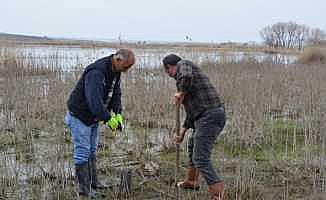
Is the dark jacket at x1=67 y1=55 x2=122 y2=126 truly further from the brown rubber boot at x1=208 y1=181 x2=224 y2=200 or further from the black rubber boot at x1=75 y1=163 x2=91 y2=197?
the brown rubber boot at x1=208 y1=181 x2=224 y2=200

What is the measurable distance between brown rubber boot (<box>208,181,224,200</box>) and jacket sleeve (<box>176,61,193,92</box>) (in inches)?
36.4

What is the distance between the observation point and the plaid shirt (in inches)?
148

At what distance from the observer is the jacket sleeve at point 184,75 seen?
12.2 feet

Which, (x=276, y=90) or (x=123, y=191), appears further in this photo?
(x=276, y=90)

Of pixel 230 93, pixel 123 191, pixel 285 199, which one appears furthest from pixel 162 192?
pixel 230 93

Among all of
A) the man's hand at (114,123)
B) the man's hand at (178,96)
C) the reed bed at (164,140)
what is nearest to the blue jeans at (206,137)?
the man's hand at (178,96)

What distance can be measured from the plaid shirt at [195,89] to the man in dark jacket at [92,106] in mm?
460

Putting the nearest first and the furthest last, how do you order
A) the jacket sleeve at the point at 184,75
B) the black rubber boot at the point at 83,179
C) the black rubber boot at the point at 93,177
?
the jacket sleeve at the point at 184,75
the black rubber boot at the point at 83,179
the black rubber boot at the point at 93,177

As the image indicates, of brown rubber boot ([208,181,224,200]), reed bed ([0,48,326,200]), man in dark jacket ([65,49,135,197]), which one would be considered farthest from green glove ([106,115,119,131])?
brown rubber boot ([208,181,224,200])

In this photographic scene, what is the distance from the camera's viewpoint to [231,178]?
4797 millimetres

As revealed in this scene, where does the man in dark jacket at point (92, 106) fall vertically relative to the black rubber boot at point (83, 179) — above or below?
above

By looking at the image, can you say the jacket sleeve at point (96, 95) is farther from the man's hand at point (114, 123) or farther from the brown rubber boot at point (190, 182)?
the brown rubber boot at point (190, 182)

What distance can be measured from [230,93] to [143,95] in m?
1.62

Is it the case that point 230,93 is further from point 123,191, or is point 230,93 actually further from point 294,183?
point 123,191
